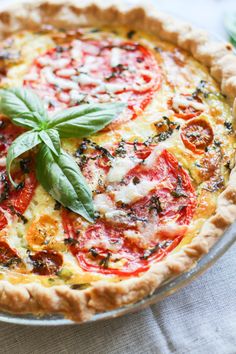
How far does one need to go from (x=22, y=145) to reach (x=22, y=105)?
0.46m

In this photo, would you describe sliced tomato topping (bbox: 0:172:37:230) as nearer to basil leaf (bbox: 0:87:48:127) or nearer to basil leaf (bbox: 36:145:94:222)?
basil leaf (bbox: 36:145:94:222)

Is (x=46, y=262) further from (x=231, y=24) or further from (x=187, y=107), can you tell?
(x=231, y=24)

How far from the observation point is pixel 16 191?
357cm

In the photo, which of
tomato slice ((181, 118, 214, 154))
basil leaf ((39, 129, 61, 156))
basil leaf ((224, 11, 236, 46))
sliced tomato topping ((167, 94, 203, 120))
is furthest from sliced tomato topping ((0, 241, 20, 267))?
basil leaf ((224, 11, 236, 46))

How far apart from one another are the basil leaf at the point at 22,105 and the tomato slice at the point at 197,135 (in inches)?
38.7

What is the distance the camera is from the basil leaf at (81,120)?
3646 mm

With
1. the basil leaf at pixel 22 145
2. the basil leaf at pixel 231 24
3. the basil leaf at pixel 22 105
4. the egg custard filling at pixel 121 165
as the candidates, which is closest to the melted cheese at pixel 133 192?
the egg custard filling at pixel 121 165

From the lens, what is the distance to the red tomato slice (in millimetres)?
3199

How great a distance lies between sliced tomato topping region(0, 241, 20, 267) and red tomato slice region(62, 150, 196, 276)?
35cm

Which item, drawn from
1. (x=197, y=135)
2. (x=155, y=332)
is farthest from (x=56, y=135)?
(x=155, y=332)

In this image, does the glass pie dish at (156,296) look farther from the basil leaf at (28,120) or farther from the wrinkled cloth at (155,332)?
the basil leaf at (28,120)

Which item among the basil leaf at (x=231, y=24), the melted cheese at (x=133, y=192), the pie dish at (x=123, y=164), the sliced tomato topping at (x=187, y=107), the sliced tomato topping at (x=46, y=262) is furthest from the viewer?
the basil leaf at (x=231, y=24)

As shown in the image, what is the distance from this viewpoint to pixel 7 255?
3334 mm

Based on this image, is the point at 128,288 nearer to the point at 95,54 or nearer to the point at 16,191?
the point at 16,191
